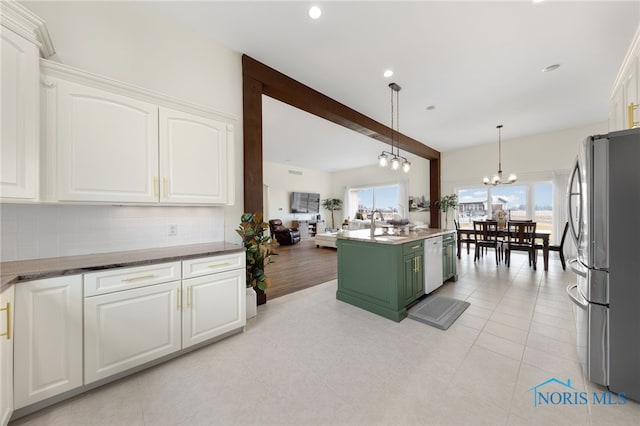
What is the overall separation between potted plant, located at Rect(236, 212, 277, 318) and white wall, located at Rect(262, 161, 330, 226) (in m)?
5.93

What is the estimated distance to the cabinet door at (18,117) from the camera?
133 cm

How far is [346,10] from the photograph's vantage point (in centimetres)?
214

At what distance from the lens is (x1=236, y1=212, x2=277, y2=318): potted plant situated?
257cm

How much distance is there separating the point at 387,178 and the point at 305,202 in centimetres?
351

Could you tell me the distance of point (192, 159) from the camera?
2174mm

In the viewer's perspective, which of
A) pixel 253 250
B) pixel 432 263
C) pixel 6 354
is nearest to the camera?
pixel 6 354

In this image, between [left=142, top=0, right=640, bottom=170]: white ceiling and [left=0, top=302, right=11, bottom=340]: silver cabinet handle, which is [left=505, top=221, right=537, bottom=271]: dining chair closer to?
[left=142, top=0, right=640, bottom=170]: white ceiling

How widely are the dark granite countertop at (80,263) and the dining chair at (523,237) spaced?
530 cm

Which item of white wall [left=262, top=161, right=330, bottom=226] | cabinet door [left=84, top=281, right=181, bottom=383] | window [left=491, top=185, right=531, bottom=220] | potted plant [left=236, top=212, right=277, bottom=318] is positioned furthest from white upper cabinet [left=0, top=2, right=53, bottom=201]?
window [left=491, top=185, right=531, bottom=220]

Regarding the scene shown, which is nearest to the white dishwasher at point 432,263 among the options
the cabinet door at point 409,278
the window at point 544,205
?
the cabinet door at point 409,278

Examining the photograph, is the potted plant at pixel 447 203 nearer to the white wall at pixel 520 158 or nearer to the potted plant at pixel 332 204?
the white wall at pixel 520 158

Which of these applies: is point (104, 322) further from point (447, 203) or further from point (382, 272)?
point (447, 203)

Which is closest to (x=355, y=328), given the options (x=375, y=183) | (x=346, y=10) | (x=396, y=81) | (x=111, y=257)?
(x=111, y=257)

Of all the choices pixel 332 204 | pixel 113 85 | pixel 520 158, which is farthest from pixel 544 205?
pixel 113 85
